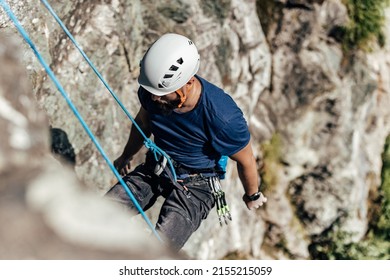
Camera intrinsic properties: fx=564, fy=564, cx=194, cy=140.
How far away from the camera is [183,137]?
18.5ft

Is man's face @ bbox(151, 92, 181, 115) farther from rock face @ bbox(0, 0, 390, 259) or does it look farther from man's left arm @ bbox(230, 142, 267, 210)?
rock face @ bbox(0, 0, 390, 259)

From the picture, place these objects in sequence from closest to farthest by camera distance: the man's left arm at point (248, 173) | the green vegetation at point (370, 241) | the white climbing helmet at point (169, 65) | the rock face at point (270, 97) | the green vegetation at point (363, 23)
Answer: the white climbing helmet at point (169, 65) → the man's left arm at point (248, 173) → the rock face at point (270, 97) → the green vegetation at point (363, 23) → the green vegetation at point (370, 241)

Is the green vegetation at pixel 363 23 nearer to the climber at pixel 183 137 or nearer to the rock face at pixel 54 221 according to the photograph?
the climber at pixel 183 137

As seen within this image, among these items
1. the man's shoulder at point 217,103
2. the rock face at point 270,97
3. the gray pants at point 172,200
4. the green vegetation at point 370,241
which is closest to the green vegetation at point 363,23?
the rock face at point 270,97

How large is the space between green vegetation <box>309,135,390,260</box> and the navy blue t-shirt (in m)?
7.33

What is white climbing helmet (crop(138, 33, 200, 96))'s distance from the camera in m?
5.20

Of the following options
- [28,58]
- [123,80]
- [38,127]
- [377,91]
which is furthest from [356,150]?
[38,127]

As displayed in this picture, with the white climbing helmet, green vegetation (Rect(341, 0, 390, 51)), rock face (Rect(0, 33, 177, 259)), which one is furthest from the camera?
green vegetation (Rect(341, 0, 390, 51))

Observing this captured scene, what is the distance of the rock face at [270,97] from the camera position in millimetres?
7906

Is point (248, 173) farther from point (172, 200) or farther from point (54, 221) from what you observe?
point (54, 221)

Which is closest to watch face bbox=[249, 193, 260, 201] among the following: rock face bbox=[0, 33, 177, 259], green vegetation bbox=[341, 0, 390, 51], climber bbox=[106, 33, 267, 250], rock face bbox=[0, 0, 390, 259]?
climber bbox=[106, 33, 267, 250]

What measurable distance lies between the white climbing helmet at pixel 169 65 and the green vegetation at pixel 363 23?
709 centimetres

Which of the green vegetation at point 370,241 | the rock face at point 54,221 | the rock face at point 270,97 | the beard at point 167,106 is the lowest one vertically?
the green vegetation at point 370,241

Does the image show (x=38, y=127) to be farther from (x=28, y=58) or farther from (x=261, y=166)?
(x=261, y=166)
